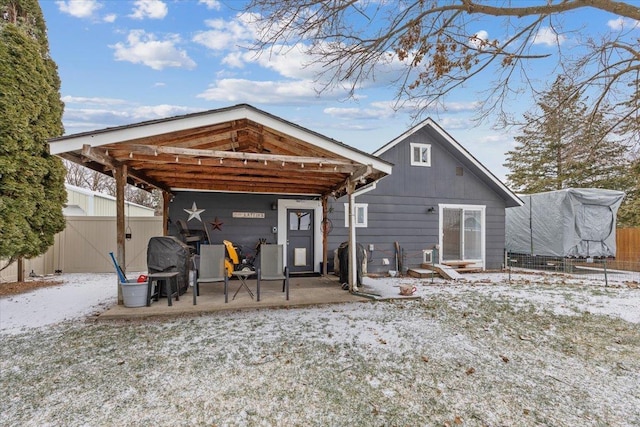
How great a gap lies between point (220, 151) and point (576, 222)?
10.9 meters

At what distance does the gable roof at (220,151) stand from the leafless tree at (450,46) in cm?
104

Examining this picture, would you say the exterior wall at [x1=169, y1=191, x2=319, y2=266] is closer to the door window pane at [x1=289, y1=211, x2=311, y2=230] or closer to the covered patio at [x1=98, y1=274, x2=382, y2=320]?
the door window pane at [x1=289, y1=211, x2=311, y2=230]

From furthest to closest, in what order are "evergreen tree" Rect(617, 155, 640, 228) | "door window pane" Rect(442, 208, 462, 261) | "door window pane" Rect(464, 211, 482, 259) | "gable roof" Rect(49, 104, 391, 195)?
"evergreen tree" Rect(617, 155, 640, 228)
"door window pane" Rect(464, 211, 482, 259)
"door window pane" Rect(442, 208, 462, 261)
"gable roof" Rect(49, 104, 391, 195)

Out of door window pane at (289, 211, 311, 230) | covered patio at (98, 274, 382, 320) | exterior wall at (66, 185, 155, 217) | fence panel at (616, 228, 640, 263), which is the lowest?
covered patio at (98, 274, 382, 320)

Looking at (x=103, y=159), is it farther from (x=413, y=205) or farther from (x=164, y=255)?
(x=413, y=205)

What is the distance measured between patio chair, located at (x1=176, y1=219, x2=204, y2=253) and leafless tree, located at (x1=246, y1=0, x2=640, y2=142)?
439 centimetres

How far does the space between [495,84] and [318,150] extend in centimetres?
326

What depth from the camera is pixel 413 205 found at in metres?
9.71

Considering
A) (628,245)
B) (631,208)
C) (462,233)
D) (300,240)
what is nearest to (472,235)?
(462,233)

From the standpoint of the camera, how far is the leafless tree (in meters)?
4.46

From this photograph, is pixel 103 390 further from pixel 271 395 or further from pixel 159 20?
pixel 159 20

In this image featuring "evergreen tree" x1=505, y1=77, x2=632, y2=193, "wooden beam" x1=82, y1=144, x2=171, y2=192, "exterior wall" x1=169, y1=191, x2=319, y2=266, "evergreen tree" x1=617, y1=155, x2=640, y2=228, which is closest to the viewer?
"wooden beam" x1=82, y1=144, x2=171, y2=192

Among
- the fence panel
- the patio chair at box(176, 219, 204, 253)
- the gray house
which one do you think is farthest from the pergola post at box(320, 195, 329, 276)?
the fence panel

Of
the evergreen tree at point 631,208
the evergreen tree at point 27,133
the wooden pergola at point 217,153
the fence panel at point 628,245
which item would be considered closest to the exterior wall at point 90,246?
the evergreen tree at point 27,133
